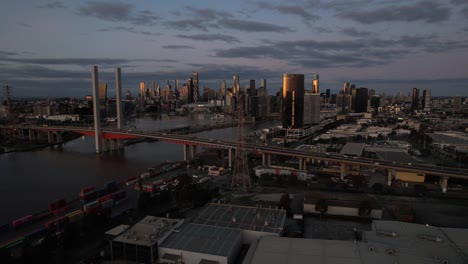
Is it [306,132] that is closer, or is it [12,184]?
[12,184]

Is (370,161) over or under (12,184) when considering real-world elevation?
over

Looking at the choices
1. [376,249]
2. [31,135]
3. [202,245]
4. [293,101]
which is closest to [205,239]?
[202,245]

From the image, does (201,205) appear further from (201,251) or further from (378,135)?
(378,135)

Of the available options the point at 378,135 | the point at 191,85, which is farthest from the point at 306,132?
the point at 191,85

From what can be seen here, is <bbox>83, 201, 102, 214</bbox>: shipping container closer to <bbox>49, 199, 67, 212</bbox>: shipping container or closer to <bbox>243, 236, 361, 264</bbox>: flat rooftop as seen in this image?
<bbox>49, 199, 67, 212</bbox>: shipping container

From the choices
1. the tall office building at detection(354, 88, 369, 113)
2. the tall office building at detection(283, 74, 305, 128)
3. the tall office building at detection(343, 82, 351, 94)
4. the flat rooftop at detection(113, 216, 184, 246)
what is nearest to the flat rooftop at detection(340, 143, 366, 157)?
the tall office building at detection(283, 74, 305, 128)

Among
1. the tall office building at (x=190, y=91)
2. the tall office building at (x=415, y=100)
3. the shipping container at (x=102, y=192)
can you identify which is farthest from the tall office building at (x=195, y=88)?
the shipping container at (x=102, y=192)

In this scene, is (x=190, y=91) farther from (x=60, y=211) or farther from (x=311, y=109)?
(x=60, y=211)
